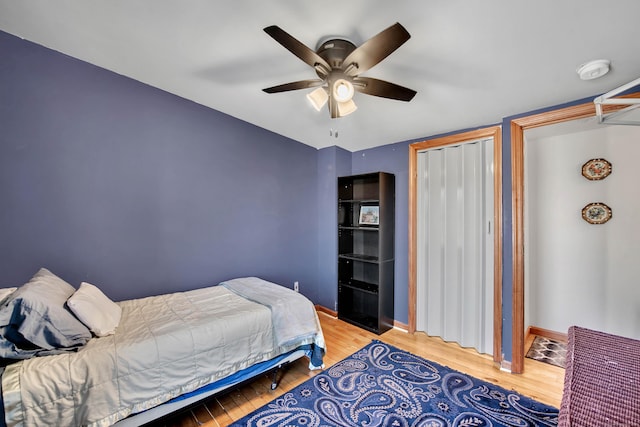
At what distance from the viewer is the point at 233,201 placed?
2.82 m

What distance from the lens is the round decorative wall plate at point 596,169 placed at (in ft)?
8.52

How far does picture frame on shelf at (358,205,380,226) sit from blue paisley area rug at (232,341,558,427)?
1.70m

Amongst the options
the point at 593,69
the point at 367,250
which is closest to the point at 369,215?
the point at 367,250

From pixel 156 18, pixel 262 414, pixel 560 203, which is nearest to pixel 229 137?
pixel 156 18

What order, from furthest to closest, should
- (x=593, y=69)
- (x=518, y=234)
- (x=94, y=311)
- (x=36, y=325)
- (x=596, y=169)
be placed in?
(x=596, y=169) < (x=518, y=234) < (x=593, y=69) < (x=94, y=311) < (x=36, y=325)

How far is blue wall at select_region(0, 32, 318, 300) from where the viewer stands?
1.74 meters

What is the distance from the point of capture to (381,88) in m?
1.61

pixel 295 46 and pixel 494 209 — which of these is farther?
pixel 494 209

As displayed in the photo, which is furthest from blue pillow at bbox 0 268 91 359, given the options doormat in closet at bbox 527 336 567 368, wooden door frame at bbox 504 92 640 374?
doormat in closet at bbox 527 336 567 368

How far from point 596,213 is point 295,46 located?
11.2 feet

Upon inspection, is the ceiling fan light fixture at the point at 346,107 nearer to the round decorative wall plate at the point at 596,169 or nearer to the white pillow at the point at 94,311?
the white pillow at the point at 94,311

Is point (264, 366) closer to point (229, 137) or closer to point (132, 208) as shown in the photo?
point (132, 208)

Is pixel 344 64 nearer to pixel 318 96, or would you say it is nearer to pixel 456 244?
pixel 318 96

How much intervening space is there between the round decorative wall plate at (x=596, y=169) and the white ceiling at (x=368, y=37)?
1047 millimetres
